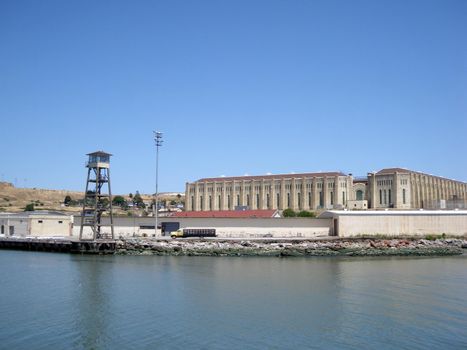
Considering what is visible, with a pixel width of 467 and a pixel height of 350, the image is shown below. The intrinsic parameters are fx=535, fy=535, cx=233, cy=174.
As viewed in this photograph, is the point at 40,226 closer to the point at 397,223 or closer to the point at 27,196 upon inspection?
the point at 397,223

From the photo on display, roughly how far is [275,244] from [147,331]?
33.3m

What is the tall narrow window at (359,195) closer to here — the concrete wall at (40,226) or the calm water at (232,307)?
the concrete wall at (40,226)

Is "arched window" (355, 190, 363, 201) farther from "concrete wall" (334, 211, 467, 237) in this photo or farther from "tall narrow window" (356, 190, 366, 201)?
"concrete wall" (334, 211, 467, 237)

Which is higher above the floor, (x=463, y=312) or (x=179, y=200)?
(x=179, y=200)

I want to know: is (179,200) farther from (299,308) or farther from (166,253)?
(299,308)

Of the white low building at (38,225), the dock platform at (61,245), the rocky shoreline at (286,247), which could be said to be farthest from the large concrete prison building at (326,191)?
the dock platform at (61,245)

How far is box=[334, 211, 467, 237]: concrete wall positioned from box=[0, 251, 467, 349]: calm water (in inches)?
809

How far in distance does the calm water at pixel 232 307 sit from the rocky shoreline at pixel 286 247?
10.3 meters

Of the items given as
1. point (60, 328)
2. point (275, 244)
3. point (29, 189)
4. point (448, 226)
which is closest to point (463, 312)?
point (60, 328)

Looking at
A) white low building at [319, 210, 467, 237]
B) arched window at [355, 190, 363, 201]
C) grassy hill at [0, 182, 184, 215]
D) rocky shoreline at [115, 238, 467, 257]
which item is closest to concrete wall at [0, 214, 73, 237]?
rocky shoreline at [115, 238, 467, 257]

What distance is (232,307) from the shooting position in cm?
2314

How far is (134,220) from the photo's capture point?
210 feet

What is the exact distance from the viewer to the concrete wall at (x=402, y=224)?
59.1 metres

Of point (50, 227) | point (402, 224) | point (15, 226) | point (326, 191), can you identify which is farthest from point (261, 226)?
point (15, 226)
